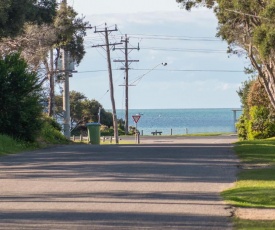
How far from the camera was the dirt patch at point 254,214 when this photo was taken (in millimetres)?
13234

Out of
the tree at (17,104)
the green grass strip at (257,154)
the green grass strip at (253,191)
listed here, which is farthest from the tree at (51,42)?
the green grass strip at (253,191)

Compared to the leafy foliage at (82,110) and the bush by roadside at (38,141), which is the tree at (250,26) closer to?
the bush by roadside at (38,141)

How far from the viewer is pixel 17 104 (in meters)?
34.1

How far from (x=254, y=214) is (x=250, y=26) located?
30539 millimetres

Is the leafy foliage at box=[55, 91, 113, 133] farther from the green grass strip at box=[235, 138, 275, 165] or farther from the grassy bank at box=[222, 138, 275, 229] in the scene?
the grassy bank at box=[222, 138, 275, 229]

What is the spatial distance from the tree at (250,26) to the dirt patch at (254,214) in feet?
70.2

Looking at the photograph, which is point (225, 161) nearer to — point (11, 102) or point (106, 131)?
point (11, 102)

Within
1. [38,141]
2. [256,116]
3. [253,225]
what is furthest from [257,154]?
[256,116]

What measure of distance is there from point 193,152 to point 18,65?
32.9 feet

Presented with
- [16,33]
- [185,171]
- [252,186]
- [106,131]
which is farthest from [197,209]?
[106,131]

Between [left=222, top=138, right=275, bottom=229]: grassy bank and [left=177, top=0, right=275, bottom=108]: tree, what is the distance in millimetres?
10553

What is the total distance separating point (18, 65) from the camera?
3478cm

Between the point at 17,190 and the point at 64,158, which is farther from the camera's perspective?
the point at 64,158

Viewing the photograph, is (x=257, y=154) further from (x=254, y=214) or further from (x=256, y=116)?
(x=256, y=116)
